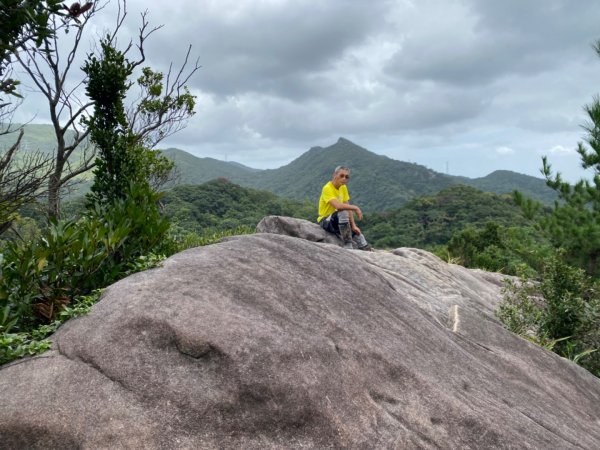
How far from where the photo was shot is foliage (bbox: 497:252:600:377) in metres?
8.65

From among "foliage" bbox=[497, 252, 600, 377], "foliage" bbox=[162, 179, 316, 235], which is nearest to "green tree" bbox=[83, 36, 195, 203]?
"foliage" bbox=[497, 252, 600, 377]

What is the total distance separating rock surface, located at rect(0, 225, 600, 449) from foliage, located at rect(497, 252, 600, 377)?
2.99 metres

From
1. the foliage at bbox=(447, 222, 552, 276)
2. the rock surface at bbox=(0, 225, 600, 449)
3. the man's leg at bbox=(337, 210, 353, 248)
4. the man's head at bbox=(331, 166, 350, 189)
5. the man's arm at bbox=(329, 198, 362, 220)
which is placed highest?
the man's head at bbox=(331, 166, 350, 189)

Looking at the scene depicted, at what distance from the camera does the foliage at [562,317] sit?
8648 mm

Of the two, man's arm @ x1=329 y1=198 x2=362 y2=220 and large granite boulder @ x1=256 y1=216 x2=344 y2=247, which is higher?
man's arm @ x1=329 y1=198 x2=362 y2=220

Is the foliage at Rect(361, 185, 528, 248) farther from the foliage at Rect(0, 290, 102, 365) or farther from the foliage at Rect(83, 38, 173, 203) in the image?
the foliage at Rect(0, 290, 102, 365)

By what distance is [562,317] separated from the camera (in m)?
9.07

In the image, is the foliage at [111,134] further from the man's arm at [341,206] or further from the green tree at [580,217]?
the green tree at [580,217]

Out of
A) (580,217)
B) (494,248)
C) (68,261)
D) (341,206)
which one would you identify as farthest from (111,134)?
(494,248)

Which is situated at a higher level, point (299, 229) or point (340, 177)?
point (340, 177)

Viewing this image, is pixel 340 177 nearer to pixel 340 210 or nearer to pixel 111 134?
pixel 340 210

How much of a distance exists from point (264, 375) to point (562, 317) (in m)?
7.89

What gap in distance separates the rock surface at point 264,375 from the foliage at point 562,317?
9.82ft

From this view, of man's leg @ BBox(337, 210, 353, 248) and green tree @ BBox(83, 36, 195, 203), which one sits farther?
man's leg @ BBox(337, 210, 353, 248)
